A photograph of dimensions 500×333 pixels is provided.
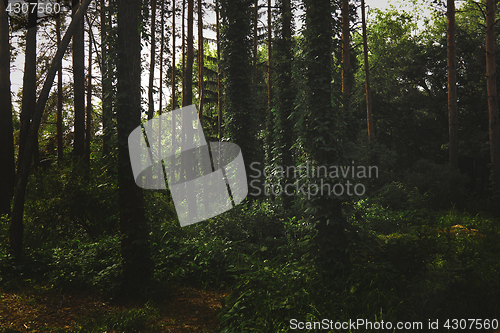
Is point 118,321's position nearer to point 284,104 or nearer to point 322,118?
point 322,118

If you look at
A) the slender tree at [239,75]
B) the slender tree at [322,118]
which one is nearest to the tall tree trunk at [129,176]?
the slender tree at [322,118]

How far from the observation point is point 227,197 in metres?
12.3

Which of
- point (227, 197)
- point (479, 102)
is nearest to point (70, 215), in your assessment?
point (227, 197)

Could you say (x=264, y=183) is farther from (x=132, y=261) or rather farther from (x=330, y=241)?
(x=132, y=261)

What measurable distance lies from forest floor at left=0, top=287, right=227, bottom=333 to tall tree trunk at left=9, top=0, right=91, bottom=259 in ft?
4.43

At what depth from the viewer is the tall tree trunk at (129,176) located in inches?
241

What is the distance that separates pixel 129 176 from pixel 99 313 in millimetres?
2435

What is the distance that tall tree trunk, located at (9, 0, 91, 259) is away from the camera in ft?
22.0

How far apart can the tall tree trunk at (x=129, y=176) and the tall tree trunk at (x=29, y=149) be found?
1.43 meters

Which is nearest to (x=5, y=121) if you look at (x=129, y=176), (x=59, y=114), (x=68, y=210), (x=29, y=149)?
(x=68, y=210)

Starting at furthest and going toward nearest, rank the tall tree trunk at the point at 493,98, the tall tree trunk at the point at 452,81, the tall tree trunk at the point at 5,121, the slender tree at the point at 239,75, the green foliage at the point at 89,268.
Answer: the tall tree trunk at the point at 452,81
the tall tree trunk at the point at 493,98
the slender tree at the point at 239,75
the tall tree trunk at the point at 5,121
the green foliage at the point at 89,268

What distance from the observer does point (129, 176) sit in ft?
20.2

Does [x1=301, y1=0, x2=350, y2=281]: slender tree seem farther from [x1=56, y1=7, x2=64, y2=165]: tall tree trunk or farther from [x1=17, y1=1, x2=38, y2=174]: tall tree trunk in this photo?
[x1=56, y1=7, x2=64, y2=165]: tall tree trunk

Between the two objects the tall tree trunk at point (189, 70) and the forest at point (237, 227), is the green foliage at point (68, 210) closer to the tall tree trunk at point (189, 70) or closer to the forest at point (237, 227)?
the forest at point (237, 227)
